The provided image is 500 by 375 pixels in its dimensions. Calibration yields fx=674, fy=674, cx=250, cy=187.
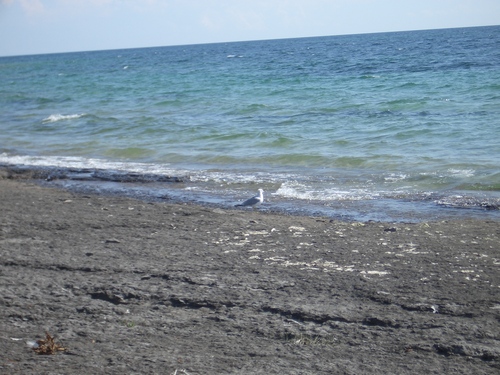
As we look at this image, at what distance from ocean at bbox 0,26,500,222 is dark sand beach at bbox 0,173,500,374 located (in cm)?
182

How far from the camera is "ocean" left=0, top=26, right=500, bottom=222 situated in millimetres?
9812

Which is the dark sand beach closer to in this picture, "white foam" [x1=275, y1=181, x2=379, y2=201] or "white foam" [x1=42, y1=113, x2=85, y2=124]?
"white foam" [x1=275, y1=181, x2=379, y2=201]

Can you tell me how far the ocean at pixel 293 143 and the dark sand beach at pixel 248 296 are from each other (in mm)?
1824

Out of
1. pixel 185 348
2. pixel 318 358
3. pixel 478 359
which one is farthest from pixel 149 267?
pixel 478 359

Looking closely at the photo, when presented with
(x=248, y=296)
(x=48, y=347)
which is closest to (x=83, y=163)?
(x=248, y=296)

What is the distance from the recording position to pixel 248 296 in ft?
17.1

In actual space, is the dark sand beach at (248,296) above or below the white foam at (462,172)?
below

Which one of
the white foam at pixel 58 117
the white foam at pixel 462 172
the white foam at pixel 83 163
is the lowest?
the white foam at pixel 462 172

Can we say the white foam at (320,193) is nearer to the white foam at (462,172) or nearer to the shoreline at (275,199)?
the shoreline at (275,199)

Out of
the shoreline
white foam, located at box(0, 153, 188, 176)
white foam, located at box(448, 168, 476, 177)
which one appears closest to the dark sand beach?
the shoreline

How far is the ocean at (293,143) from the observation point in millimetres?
9812

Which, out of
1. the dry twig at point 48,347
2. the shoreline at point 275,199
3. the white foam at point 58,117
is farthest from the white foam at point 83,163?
the dry twig at point 48,347

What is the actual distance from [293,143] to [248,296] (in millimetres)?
9301

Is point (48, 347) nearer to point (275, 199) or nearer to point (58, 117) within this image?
point (275, 199)
